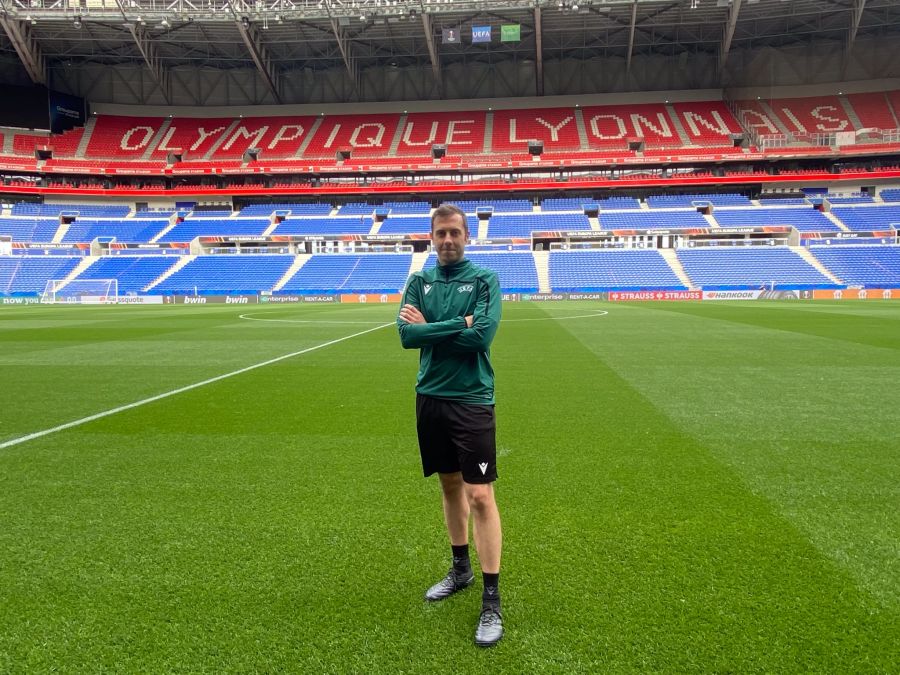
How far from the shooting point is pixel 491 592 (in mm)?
2713

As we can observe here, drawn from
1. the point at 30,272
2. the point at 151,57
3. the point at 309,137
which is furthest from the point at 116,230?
the point at 309,137

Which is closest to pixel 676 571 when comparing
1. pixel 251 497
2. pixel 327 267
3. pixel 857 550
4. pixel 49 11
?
pixel 857 550

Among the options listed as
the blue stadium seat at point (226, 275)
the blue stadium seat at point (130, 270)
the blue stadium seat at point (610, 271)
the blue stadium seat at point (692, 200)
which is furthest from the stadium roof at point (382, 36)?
the blue stadium seat at point (226, 275)

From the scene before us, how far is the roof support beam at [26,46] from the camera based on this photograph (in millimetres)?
44156

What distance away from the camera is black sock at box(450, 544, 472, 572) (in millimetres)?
3025

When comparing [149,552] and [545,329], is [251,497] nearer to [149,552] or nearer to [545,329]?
[149,552]

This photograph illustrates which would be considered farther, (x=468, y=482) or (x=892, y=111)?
(x=892, y=111)

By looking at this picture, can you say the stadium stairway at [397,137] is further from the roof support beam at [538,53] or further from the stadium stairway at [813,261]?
the stadium stairway at [813,261]

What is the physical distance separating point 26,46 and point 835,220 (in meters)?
70.4

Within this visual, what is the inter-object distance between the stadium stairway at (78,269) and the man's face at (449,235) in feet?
175

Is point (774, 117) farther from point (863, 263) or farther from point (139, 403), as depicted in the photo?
point (139, 403)

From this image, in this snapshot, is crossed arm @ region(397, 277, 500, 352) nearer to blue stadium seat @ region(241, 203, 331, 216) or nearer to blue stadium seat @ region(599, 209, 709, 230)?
blue stadium seat @ region(599, 209, 709, 230)

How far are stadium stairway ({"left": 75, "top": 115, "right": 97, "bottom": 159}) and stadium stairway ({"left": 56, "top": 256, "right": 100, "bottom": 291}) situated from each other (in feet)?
45.1

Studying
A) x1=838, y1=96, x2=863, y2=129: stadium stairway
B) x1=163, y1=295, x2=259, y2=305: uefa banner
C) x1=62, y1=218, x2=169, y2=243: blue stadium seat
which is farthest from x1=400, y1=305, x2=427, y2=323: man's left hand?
x1=838, y1=96, x2=863, y2=129: stadium stairway
